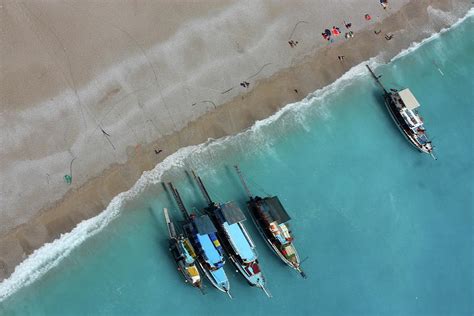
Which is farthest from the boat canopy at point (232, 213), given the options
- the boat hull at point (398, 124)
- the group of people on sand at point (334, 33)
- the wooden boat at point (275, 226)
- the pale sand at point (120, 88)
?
the boat hull at point (398, 124)

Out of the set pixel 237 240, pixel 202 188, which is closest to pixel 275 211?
pixel 237 240

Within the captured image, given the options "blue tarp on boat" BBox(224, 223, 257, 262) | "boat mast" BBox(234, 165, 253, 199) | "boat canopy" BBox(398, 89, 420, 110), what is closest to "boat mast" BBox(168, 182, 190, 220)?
"blue tarp on boat" BBox(224, 223, 257, 262)

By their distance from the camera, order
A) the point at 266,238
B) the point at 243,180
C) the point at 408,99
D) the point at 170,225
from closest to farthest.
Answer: the point at 170,225, the point at 266,238, the point at 243,180, the point at 408,99

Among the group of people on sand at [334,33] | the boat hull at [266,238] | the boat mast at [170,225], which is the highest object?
the group of people on sand at [334,33]

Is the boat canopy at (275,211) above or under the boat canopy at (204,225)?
under

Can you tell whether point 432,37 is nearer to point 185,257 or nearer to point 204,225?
point 204,225

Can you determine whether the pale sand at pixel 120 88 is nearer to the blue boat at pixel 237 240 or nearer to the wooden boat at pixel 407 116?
the wooden boat at pixel 407 116
